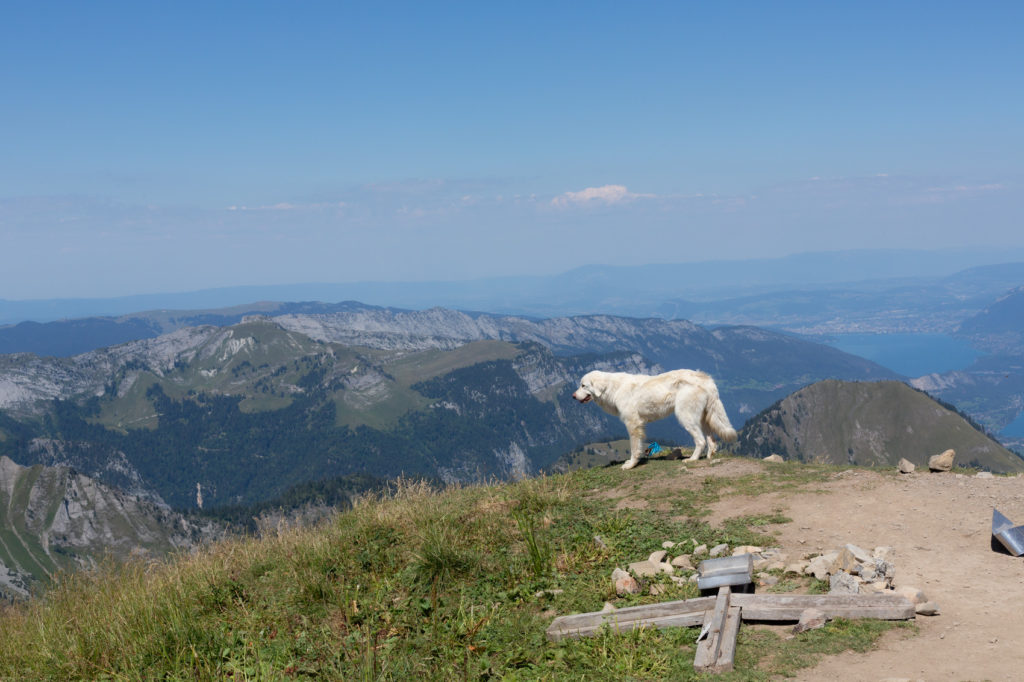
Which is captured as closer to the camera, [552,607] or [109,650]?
[109,650]

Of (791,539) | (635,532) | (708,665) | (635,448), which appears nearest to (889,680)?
(708,665)

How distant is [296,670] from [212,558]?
17.5 feet

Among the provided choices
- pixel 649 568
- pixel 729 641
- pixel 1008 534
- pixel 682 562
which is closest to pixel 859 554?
pixel 1008 534

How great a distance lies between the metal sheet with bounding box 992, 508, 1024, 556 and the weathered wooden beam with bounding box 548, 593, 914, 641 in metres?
2.98

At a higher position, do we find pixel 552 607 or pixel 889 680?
pixel 889 680

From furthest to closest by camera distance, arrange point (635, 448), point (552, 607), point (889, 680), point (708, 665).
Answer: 1. point (635, 448)
2. point (552, 607)
3. point (708, 665)
4. point (889, 680)

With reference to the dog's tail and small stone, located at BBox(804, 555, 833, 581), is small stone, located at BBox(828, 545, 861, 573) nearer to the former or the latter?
small stone, located at BBox(804, 555, 833, 581)

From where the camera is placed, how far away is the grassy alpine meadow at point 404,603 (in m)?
9.23

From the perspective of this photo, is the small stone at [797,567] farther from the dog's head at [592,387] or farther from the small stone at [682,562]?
the dog's head at [592,387]

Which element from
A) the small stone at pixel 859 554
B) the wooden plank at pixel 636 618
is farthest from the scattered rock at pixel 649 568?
the small stone at pixel 859 554

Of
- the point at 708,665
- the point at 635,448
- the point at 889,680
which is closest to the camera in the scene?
the point at 889,680

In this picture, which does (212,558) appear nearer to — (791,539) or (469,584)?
(469,584)

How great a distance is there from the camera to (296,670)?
32.4 feet

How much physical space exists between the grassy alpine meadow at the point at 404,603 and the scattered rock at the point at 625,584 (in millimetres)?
167
